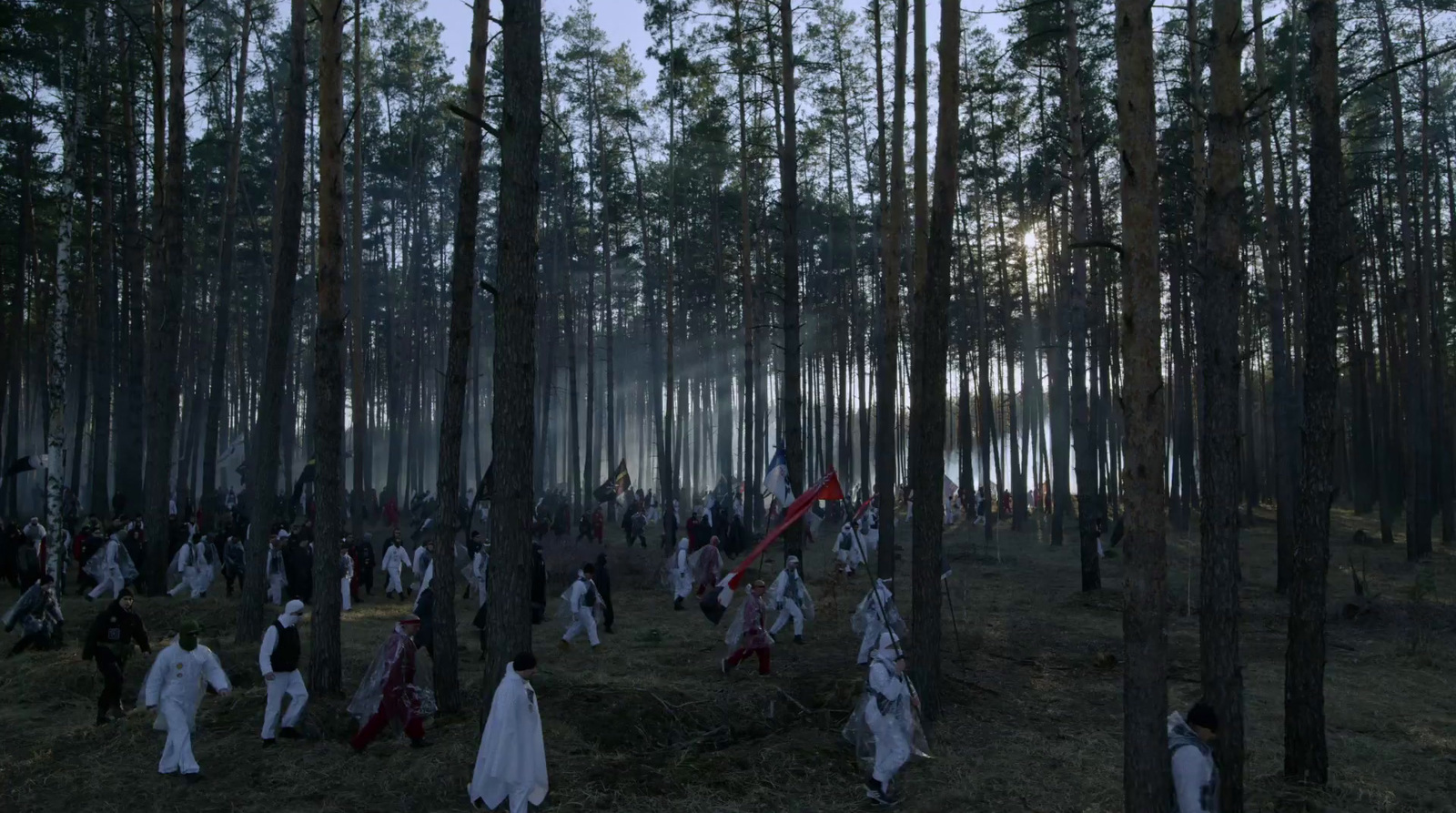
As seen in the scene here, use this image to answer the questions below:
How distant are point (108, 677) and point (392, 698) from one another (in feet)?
12.3

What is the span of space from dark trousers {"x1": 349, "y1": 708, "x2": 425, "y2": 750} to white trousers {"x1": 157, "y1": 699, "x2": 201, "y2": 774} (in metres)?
1.46

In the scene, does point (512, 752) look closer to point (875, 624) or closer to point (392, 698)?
point (392, 698)

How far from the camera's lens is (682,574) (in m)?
21.4

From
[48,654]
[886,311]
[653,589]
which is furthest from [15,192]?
[886,311]

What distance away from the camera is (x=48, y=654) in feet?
49.1

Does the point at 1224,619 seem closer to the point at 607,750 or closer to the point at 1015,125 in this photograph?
the point at 607,750

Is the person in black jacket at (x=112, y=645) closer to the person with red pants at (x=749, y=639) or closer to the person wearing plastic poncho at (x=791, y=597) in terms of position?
the person with red pants at (x=749, y=639)

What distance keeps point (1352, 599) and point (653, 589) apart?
14348 mm

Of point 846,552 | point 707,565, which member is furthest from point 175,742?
point 846,552

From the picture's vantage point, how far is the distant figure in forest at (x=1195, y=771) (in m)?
7.13

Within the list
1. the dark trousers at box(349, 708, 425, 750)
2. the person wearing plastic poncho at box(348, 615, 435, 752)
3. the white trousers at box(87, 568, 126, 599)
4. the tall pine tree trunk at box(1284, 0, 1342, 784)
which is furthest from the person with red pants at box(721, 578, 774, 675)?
the white trousers at box(87, 568, 126, 599)

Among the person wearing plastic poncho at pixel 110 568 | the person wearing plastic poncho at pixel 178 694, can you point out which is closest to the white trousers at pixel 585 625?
the person wearing plastic poncho at pixel 178 694

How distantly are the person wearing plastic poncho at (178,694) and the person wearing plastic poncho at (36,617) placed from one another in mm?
6417

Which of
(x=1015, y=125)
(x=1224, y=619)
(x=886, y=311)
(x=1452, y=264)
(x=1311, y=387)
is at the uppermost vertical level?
(x=1015, y=125)
